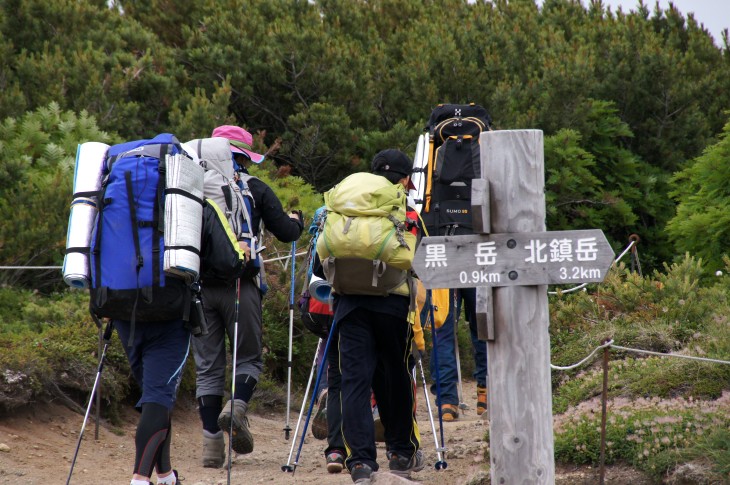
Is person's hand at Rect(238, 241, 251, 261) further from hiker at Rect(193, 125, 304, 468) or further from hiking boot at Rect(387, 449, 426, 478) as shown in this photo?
hiking boot at Rect(387, 449, 426, 478)

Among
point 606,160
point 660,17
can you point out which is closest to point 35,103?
point 606,160

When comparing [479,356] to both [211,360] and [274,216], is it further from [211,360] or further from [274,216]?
[211,360]

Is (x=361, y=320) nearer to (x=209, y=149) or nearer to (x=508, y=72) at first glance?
(x=209, y=149)

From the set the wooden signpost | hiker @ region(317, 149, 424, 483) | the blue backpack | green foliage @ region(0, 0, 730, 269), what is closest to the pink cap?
hiker @ region(317, 149, 424, 483)

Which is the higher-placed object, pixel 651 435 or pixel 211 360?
pixel 211 360

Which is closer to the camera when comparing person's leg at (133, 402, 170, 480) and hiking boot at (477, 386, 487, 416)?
person's leg at (133, 402, 170, 480)

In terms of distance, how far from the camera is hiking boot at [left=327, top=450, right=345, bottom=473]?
6098mm

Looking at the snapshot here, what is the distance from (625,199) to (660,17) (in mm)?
6401

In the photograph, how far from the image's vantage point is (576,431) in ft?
20.0

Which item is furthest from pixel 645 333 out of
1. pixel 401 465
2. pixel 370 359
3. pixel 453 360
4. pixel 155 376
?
pixel 155 376

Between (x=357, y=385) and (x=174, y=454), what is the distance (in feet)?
7.76

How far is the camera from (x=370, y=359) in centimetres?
553

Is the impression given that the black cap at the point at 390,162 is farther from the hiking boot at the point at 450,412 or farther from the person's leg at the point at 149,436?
the hiking boot at the point at 450,412

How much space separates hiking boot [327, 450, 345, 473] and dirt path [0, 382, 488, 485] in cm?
6
